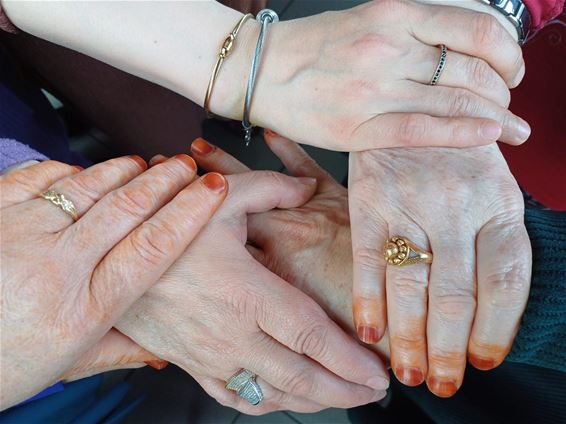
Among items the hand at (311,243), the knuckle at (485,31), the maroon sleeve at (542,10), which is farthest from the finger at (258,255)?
the maroon sleeve at (542,10)

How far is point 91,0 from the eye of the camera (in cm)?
79

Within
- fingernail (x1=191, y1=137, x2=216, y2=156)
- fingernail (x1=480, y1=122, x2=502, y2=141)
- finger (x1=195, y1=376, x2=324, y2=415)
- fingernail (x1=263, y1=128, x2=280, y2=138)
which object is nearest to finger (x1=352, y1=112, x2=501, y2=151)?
fingernail (x1=480, y1=122, x2=502, y2=141)

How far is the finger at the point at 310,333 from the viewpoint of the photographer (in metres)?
0.74

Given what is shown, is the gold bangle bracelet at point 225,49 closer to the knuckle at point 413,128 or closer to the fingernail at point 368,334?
the knuckle at point 413,128

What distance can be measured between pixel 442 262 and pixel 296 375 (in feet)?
0.92

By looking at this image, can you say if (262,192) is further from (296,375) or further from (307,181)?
(296,375)

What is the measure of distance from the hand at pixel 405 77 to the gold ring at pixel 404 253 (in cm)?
15

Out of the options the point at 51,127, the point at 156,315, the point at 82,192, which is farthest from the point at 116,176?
the point at 51,127

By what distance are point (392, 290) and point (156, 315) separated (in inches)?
14.3

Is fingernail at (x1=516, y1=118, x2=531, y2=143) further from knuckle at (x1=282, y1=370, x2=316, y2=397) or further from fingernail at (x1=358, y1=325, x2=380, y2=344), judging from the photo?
knuckle at (x1=282, y1=370, x2=316, y2=397)

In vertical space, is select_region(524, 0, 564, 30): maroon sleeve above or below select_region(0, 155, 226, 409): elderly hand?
above

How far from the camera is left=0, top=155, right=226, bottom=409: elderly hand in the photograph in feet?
1.98

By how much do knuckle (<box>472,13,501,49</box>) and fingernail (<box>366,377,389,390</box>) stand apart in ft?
1.71

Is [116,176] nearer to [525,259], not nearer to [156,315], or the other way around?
[156,315]
